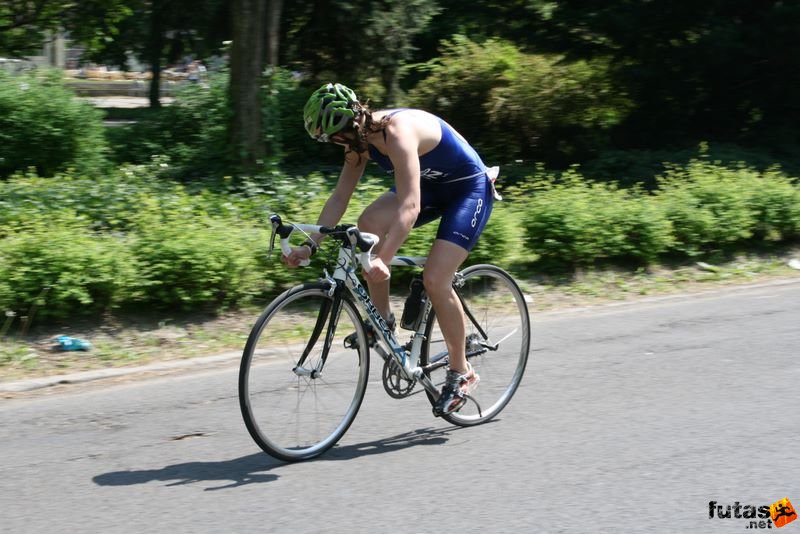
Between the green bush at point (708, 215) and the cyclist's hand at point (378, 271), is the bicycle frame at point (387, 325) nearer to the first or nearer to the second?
the cyclist's hand at point (378, 271)

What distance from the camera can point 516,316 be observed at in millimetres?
6016

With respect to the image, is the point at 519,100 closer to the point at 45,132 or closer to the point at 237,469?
the point at 45,132

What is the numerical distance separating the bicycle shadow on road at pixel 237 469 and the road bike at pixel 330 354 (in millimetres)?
107

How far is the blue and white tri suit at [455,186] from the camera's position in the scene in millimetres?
5152

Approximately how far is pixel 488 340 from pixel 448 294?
0.72 m

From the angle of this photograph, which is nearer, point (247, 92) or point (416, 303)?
point (416, 303)

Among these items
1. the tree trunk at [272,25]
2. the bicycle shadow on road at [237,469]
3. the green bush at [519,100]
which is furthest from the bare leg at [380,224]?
the green bush at [519,100]

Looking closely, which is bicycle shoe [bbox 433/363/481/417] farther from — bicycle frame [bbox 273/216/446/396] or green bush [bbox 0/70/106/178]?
green bush [bbox 0/70/106/178]

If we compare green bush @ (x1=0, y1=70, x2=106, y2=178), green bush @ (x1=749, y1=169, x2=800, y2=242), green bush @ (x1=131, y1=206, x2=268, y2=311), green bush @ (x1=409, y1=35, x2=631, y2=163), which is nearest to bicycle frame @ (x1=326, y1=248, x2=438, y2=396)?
green bush @ (x1=131, y1=206, x2=268, y2=311)

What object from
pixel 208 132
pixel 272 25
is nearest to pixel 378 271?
pixel 208 132

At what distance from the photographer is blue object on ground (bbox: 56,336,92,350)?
269 inches

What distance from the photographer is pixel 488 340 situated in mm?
5871

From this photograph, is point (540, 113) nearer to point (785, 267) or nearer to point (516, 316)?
point (785, 267)

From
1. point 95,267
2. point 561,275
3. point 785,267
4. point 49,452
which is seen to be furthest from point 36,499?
point 785,267
